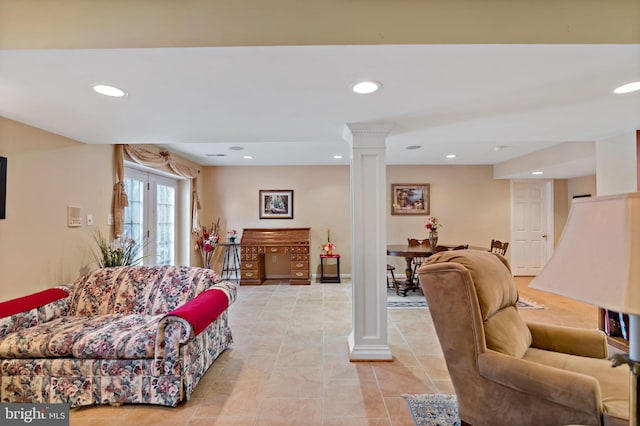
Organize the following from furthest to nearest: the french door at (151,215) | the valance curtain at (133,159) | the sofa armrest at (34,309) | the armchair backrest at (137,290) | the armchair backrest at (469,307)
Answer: the french door at (151,215), the valance curtain at (133,159), the armchair backrest at (137,290), the sofa armrest at (34,309), the armchair backrest at (469,307)

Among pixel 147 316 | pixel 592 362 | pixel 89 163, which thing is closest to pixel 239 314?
pixel 147 316

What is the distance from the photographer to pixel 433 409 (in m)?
1.81

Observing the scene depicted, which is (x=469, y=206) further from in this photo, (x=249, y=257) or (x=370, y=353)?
(x=249, y=257)

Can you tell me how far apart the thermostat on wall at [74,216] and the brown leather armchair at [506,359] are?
3.18 metres

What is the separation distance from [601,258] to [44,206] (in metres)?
3.55

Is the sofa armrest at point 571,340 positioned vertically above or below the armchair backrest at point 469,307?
below

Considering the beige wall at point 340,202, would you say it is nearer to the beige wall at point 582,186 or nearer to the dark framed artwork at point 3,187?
the beige wall at point 582,186

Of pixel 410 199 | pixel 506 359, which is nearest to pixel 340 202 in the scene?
pixel 410 199

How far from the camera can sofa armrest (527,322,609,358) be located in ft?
5.19

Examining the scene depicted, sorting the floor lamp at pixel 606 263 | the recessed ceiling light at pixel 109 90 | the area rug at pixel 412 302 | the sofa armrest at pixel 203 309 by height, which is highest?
the recessed ceiling light at pixel 109 90

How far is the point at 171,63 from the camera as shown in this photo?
1.37 m

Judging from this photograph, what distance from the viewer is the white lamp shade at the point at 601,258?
639mm

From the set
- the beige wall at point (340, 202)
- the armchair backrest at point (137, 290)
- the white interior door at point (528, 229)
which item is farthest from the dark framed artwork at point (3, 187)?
the white interior door at point (528, 229)

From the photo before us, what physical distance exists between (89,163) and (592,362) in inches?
171
